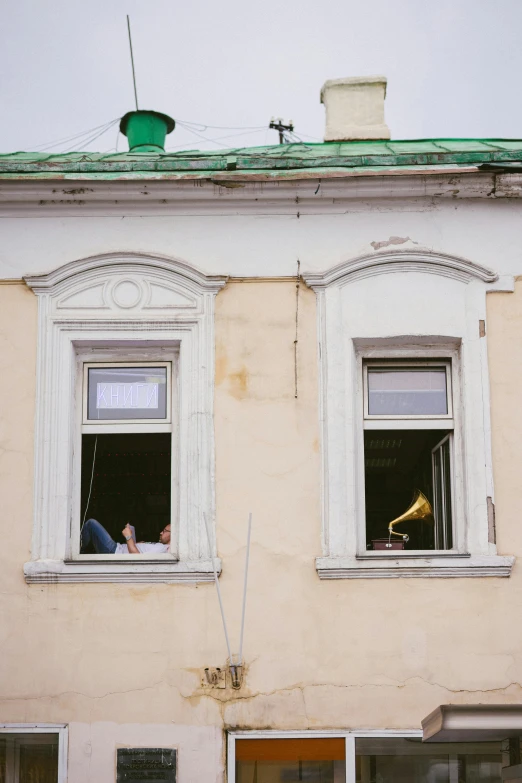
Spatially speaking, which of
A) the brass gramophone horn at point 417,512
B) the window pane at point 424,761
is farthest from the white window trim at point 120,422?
the window pane at point 424,761

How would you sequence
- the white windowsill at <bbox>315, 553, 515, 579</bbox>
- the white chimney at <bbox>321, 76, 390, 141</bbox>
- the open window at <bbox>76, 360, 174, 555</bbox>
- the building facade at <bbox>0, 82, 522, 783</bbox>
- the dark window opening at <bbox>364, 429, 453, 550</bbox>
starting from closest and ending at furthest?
the building facade at <bbox>0, 82, 522, 783</bbox> → the white windowsill at <bbox>315, 553, 515, 579</bbox> → the dark window opening at <bbox>364, 429, 453, 550</bbox> → the open window at <bbox>76, 360, 174, 555</bbox> → the white chimney at <bbox>321, 76, 390, 141</bbox>

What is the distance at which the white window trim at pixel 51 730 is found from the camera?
9.56 meters

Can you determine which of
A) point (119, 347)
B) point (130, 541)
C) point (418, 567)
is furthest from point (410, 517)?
point (119, 347)

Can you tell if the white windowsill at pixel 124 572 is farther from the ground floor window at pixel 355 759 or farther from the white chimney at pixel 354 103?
the white chimney at pixel 354 103

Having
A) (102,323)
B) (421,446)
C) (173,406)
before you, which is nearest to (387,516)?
(421,446)

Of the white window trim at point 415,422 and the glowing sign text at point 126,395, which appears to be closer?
the white window trim at point 415,422

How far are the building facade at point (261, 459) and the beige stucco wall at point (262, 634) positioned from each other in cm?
2

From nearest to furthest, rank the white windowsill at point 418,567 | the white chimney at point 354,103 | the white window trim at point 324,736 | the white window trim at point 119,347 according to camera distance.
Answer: the white window trim at point 324,736, the white windowsill at point 418,567, the white window trim at point 119,347, the white chimney at point 354,103

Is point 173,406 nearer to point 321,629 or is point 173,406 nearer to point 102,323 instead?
point 102,323

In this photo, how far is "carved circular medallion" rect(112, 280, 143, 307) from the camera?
10.4 m

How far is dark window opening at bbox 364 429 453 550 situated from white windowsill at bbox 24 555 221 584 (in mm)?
1443

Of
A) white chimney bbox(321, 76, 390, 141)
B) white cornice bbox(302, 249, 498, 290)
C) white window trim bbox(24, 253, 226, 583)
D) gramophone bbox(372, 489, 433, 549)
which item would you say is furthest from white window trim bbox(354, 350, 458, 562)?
white chimney bbox(321, 76, 390, 141)

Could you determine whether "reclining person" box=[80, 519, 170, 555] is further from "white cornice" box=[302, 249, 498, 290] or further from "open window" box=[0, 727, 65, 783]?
"white cornice" box=[302, 249, 498, 290]

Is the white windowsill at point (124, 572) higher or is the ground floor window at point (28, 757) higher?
the white windowsill at point (124, 572)
